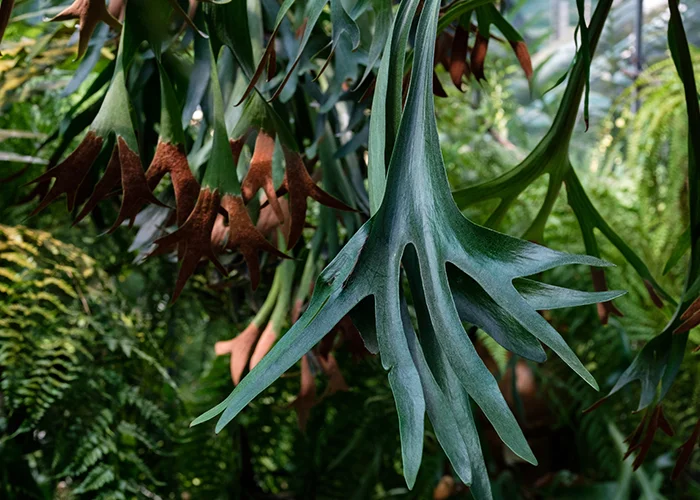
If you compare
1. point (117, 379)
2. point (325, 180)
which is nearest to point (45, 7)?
point (325, 180)

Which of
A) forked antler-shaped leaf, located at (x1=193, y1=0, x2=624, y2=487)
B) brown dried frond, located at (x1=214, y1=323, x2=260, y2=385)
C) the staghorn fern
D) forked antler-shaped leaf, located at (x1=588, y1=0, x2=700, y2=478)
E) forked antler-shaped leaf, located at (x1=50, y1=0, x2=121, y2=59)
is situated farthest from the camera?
the staghorn fern

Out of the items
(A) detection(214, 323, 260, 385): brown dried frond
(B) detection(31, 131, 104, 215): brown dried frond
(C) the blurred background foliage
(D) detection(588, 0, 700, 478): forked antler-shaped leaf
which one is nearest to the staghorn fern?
(C) the blurred background foliage

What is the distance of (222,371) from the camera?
45.0 inches

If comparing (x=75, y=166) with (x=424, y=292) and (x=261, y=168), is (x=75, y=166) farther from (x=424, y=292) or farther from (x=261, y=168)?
(x=424, y=292)

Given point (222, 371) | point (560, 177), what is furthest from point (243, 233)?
point (222, 371)

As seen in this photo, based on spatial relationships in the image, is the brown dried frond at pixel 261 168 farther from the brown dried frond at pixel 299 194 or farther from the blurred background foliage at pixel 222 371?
the blurred background foliage at pixel 222 371

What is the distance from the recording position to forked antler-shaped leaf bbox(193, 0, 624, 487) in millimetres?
304

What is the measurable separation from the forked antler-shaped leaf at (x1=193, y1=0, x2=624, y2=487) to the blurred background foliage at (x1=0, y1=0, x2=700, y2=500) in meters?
0.49

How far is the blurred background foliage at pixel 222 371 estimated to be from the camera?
91 cm

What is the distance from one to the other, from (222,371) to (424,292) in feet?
2.78

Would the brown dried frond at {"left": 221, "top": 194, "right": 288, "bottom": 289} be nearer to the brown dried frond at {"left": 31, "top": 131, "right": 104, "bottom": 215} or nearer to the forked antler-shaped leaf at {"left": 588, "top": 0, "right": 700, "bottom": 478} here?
the brown dried frond at {"left": 31, "top": 131, "right": 104, "bottom": 215}

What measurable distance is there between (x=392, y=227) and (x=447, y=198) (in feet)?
0.11

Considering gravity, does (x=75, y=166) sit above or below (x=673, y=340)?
above

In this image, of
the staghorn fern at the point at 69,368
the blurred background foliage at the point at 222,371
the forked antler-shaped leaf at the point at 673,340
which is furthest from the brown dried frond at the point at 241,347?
the forked antler-shaped leaf at the point at 673,340
